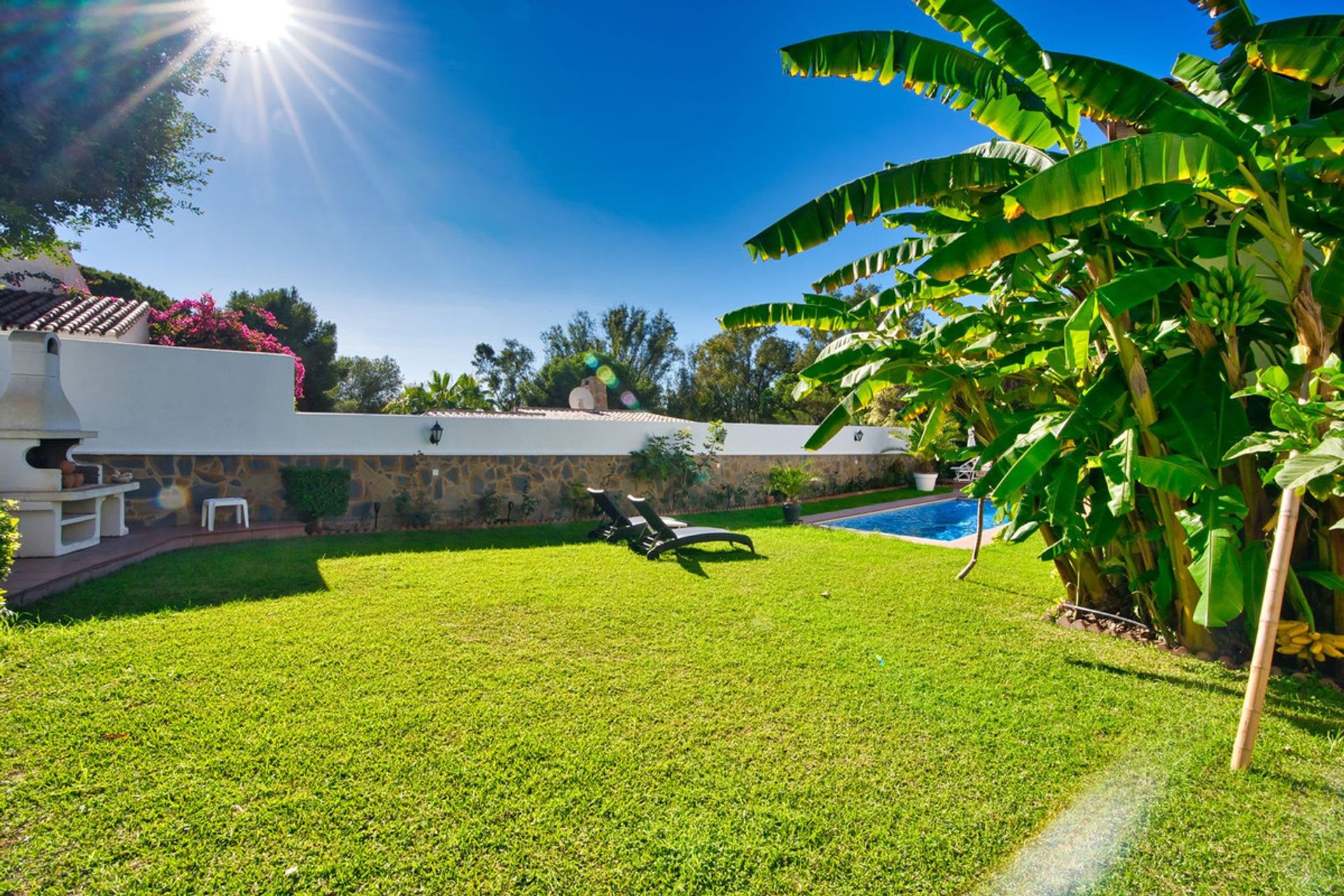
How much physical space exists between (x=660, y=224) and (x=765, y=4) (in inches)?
400

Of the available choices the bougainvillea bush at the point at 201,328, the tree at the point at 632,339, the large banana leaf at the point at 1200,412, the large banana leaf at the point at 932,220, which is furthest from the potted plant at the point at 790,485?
the tree at the point at 632,339

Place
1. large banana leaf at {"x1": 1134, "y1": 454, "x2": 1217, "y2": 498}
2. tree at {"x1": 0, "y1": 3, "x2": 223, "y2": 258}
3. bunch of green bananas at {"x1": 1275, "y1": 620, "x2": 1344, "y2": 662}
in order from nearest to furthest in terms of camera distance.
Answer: large banana leaf at {"x1": 1134, "y1": 454, "x2": 1217, "y2": 498}
bunch of green bananas at {"x1": 1275, "y1": 620, "x2": 1344, "y2": 662}
tree at {"x1": 0, "y1": 3, "x2": 223, "y2": 258}

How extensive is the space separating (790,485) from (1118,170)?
1215cm

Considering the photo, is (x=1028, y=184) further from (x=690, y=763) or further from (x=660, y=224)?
(x=660, y=224)

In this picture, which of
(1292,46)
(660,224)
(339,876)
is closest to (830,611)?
(339,876)

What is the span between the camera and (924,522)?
15.7 m

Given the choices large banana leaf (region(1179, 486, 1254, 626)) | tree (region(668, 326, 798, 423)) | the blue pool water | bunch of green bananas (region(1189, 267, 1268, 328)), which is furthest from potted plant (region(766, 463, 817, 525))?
tree (region(668, 326, 798, 423))

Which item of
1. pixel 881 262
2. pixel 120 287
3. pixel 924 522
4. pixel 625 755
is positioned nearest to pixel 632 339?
pixel 120 287

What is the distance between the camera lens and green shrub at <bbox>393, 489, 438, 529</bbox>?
10922 mm

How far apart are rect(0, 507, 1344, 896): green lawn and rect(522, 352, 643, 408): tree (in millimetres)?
33465

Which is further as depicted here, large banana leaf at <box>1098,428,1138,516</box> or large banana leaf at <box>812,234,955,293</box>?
large banana leaf at <box>812,234,955,293</box>

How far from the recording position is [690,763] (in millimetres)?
3105

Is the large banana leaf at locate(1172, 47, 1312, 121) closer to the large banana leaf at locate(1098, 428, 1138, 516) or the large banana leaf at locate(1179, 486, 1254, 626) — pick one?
the large banana leaf at locate(1098, 428, 1138, 516)

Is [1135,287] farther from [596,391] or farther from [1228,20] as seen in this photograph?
[596,391]
